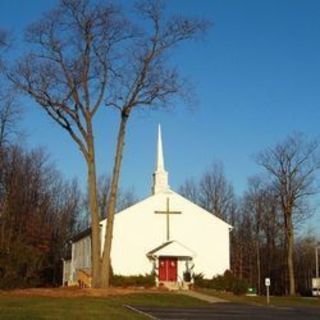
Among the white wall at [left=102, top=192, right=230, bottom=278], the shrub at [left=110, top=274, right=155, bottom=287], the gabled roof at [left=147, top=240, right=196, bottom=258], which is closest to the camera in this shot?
the shrub at [left=110, top=274, right=155, bottom=287]

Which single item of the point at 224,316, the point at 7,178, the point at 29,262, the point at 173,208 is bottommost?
the point at 224,316

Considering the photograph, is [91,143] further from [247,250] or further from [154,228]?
[247,250]

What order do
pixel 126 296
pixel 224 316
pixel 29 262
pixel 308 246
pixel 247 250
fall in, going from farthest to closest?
1. pixel 308 246
2. pixel 247 250
3. pixel 29 262
4. pixel 126 296
5. pixel 224 316

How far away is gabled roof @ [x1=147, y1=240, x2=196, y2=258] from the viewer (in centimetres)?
4944

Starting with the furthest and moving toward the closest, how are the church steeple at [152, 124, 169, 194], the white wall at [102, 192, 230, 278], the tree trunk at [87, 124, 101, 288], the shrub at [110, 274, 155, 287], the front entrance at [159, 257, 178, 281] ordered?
1. the church steeple at [152, 124, 169, 194]
2. the white wall at [102, 192, 230, 278]
3. the front entrance at [159, 257, 178, 281]
4. the shrub at [110, 274, 155, 287]
5. the tree trunk at [87, 124, 101, 288]

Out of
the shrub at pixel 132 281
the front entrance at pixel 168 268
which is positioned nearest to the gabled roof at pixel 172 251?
the front entrance at pixel 168 268

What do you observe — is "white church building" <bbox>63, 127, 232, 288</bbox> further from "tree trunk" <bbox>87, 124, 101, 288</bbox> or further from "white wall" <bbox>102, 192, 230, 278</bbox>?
"tree trunk" <bbox>87, 124, 101, 288</bbox>

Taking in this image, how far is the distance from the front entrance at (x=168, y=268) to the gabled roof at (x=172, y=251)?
0.79 metres

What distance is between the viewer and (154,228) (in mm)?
51781

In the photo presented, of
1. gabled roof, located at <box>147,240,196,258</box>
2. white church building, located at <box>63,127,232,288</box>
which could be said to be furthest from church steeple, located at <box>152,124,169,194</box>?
gabled roof, located at <box>147,240,196,258</box>

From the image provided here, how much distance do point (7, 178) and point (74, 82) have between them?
2738cm

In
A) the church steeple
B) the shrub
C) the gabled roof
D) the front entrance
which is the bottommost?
the shrub

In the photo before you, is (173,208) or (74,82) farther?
(173,208)

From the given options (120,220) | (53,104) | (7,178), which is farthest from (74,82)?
(7,178)
